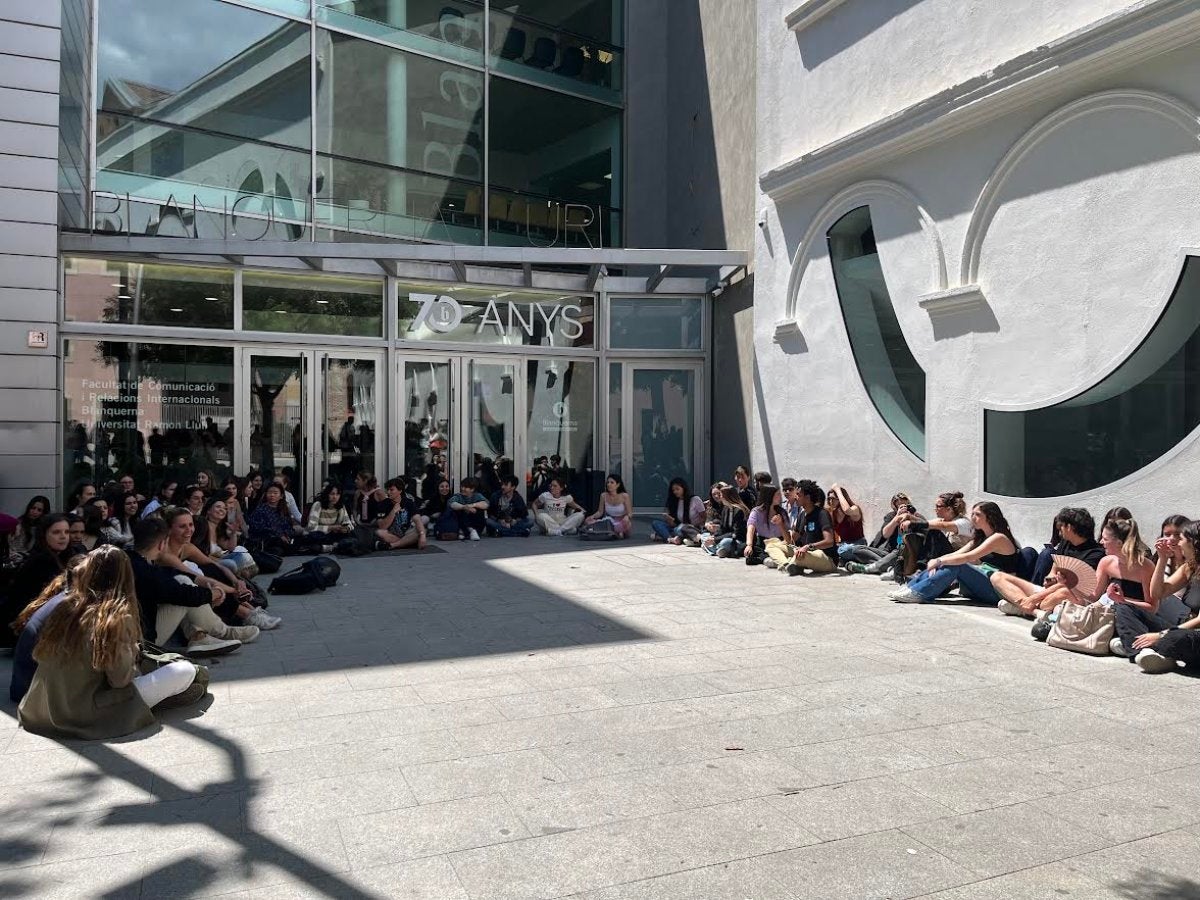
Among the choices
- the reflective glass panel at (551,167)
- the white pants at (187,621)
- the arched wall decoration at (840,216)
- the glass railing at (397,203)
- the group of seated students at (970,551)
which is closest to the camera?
the white pants at (187,621)

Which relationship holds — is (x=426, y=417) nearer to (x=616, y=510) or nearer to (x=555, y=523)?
(x=555, y=523)

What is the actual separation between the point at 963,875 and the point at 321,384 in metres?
13.2

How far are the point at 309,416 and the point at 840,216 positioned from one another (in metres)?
8.33

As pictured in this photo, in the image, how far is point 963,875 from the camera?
3.58 m

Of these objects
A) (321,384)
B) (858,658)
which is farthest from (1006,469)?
(321,384)

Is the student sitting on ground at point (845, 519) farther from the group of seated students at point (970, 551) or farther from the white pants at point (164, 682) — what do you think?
the white pants at point (164, 682)

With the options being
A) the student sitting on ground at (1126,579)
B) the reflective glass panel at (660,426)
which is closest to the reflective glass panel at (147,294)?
the reflective glass panel at (660,426)

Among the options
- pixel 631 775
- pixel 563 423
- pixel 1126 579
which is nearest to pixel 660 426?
pixel 563 423

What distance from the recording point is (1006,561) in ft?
30.2

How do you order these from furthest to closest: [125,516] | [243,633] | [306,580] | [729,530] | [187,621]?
[729,530], [125,516], [306,580], [243,633], [187,621]

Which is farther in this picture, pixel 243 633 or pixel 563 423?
pixel 563 423

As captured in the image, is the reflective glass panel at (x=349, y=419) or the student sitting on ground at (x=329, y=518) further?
the reflective glass panel at (x=349, y=419)

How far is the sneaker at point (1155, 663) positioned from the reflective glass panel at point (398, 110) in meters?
13.7

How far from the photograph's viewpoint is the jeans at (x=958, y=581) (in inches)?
361
